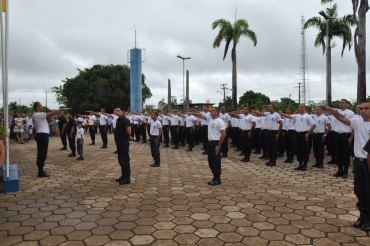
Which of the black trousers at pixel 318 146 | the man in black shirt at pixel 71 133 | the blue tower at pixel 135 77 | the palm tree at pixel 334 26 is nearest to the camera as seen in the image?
the black trousers at pixel 318 146

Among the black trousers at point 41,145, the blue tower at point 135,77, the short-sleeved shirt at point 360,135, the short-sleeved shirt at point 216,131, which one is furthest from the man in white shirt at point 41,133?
the blue tower at point 135,77

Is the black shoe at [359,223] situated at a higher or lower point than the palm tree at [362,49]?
lower

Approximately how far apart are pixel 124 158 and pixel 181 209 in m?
2.39

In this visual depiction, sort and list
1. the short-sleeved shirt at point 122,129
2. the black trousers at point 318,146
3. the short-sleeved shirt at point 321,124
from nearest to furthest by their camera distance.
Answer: the short-sleeved shirt at point 122,129 < the black trousers at point 318,146 < the short-sleeved shirt at point 321,124

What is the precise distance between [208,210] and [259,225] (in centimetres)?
96

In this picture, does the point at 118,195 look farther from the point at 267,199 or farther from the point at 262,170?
the point at 262,170

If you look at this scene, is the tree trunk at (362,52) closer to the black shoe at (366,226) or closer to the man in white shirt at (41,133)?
the black shoe at (366,226)

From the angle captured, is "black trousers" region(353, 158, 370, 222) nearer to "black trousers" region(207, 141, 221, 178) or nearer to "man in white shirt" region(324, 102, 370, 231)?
"man in white shirt" region(324, 102, 370, 231)

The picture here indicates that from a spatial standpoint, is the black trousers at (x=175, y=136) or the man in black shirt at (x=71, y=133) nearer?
the man in black shirt at (x=71, y=133)

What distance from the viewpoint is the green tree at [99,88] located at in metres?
37.8

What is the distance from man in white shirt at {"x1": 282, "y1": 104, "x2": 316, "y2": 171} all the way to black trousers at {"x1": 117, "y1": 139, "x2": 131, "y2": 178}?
479 cm

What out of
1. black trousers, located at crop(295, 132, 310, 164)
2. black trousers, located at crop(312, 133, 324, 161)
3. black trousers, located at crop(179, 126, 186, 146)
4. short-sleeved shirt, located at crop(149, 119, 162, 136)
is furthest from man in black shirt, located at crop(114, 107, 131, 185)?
black trousers, located at crop(179, 126, 186, 146)

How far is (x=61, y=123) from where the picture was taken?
1198cm

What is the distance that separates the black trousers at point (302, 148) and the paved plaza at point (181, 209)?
0.38 meters
